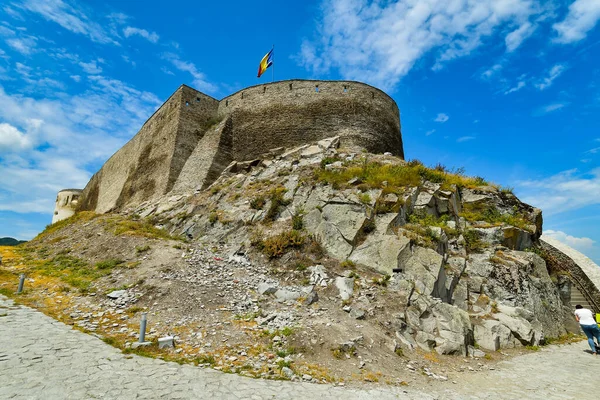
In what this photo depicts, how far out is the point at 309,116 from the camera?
23625 mm

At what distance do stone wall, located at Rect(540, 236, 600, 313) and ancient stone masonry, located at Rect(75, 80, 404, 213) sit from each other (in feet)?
40.7

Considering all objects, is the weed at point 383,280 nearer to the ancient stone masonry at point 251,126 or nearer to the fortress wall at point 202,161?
the ancient stone masonry at point 251,126

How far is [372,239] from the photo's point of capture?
39.1 ft

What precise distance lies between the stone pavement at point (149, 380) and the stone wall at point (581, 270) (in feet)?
35.5

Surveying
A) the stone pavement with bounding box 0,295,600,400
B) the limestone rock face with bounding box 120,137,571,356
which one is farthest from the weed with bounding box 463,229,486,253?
the stone pavement with bounding box 0,295,600,400

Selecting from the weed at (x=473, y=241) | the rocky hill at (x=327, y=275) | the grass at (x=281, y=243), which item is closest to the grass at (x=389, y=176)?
the rocky hill at (x=327, y=275)

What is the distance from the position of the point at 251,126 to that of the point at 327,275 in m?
16.3

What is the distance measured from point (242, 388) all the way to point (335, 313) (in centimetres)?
377

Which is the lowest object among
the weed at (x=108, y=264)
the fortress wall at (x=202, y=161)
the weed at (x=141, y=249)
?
the weed at (x=108, y=264)

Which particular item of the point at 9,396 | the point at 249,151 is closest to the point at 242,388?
the point at 9,396

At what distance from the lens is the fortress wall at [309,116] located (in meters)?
23.3

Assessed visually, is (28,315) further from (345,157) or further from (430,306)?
(345,157)

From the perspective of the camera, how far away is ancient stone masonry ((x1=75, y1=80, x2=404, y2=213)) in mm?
23156

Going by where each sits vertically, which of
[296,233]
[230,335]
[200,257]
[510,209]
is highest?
[510,209]
